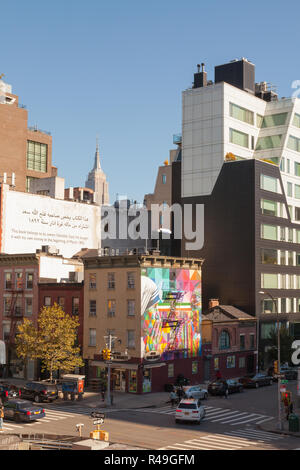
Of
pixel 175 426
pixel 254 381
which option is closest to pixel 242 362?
pixel 254 381

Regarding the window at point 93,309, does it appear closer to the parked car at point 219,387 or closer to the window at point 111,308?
the window at point 111,308

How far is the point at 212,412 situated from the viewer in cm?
4759

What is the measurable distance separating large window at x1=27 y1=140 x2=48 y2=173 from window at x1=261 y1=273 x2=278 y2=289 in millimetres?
48339

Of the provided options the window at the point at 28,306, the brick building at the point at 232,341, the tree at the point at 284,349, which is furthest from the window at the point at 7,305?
the tree at the point at 284,349

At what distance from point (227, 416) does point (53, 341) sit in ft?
65.7

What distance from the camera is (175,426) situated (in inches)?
1615

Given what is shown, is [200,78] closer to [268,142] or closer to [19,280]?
[268,142]

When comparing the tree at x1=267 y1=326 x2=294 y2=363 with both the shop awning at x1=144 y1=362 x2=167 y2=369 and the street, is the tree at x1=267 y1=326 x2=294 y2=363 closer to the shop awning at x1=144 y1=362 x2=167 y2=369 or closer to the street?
the shop awning at x1=144 y1=362 x2=167 y2=369

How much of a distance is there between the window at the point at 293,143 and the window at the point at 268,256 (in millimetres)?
16998

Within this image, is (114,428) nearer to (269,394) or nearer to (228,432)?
(228,432)

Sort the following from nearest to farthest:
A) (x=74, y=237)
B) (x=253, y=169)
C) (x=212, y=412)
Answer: (x=212, y=412) < (x=253, y=169) < (x=74, y=237)

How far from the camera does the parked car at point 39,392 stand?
51.2 metres
